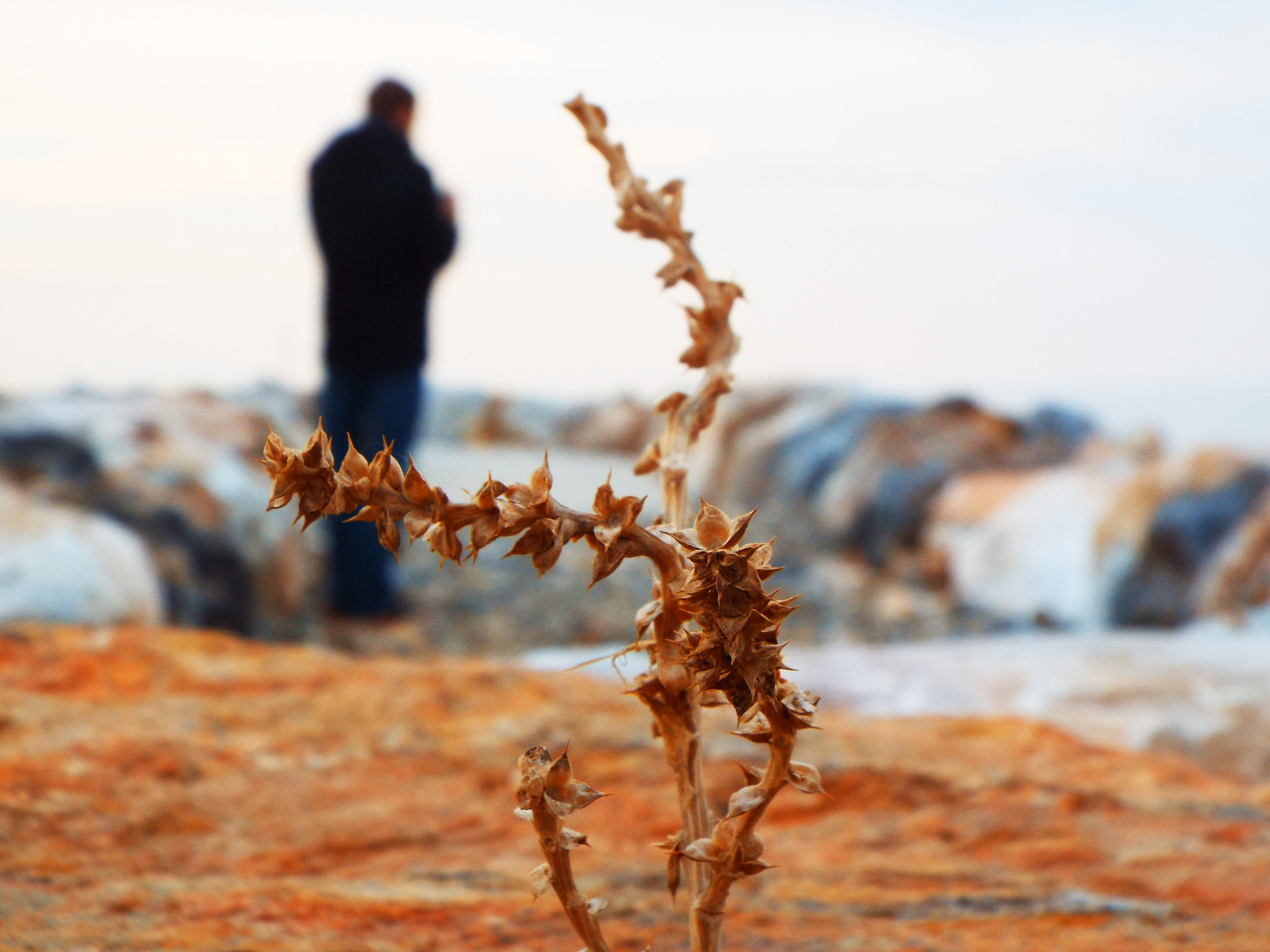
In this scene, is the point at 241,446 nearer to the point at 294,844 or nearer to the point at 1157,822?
the point at 294,844

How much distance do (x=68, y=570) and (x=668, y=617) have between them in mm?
2854

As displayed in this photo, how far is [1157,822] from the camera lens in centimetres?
149

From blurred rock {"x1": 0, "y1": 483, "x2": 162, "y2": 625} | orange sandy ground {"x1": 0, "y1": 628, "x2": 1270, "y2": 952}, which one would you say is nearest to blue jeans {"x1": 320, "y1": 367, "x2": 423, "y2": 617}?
blurred rock {"x1": 0, "y1": 483, "x2": 162, "y2": 625}

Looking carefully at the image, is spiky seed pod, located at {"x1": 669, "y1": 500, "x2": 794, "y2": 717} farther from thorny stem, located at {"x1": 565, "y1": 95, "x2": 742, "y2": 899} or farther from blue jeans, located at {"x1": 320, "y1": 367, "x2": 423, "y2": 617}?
blue jeans, located at {"x1": 320, "y1": 367, "x2": 423, "y2": 617}

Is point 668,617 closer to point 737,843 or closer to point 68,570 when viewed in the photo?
point 737,843

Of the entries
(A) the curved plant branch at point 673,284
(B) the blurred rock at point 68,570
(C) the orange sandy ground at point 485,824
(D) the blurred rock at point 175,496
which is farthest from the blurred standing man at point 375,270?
(A) the curved plant branch at point 673,284

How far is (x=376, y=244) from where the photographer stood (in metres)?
4.29

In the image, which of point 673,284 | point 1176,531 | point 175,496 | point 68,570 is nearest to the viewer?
point 673,284

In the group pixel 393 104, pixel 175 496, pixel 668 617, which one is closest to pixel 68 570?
pixel 175 496

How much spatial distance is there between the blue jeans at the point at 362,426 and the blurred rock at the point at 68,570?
103 centimetres

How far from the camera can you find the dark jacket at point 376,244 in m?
4.25

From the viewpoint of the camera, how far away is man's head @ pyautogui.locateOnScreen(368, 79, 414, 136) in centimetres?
431

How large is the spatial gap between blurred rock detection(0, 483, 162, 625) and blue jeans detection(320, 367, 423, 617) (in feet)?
3.39

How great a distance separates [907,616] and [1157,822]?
358 centimetres
